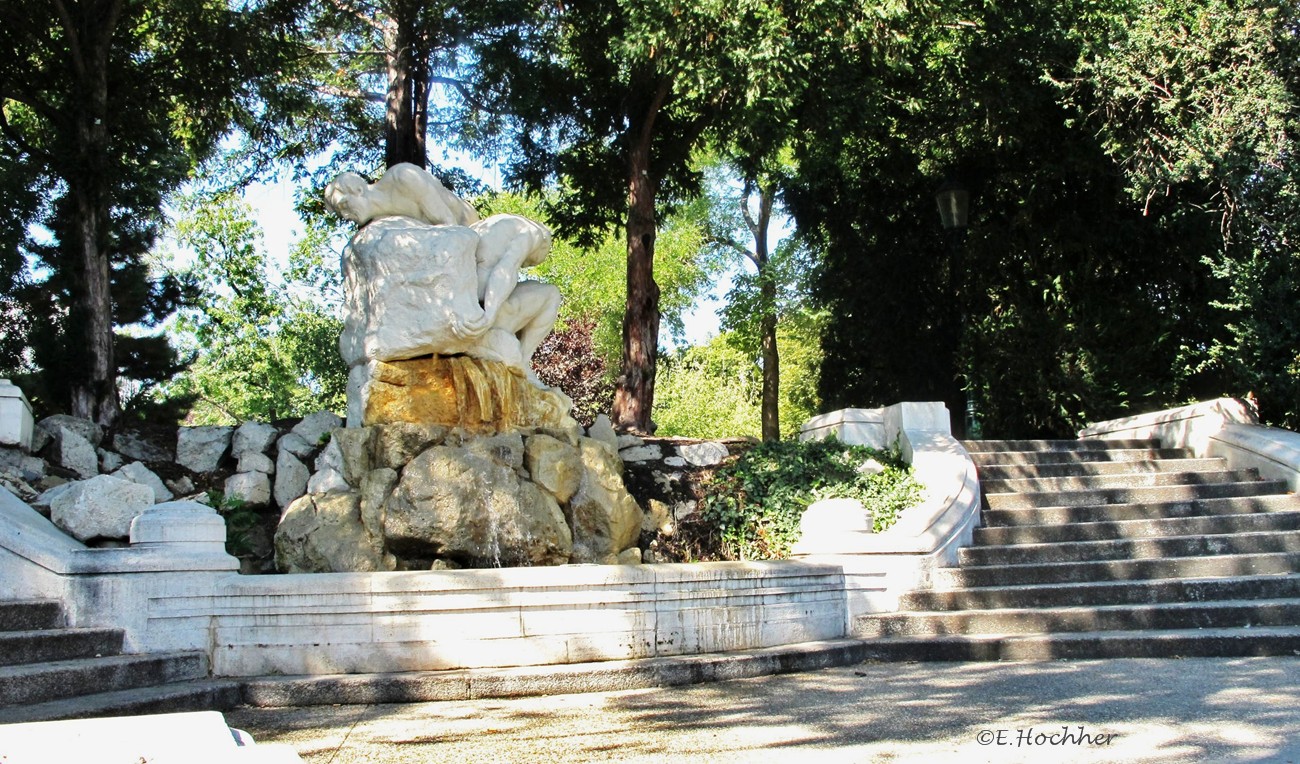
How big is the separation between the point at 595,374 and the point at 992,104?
11.3m

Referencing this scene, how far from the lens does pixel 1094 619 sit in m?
7.98

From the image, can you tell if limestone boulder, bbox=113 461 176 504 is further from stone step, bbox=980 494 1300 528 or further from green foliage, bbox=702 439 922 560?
stone step, bbox=980 494 1300 528

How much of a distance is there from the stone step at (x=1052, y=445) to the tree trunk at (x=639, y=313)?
3.77 metres

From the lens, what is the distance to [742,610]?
7.60 m

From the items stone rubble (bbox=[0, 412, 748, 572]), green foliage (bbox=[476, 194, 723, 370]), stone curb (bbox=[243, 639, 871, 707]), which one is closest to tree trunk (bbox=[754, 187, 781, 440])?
green foliage (bbox=[476, 194, 723, 370])

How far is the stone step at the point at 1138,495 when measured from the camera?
10.6 meters

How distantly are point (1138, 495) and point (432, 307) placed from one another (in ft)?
22.1

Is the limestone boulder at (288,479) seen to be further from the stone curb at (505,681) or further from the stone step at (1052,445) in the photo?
the stone step at (1052,445)

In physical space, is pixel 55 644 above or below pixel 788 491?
below

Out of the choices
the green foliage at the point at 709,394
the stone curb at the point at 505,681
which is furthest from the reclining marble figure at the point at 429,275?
the green foliage at the point at 709,394

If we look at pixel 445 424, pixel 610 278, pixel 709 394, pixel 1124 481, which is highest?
pixel 610 278

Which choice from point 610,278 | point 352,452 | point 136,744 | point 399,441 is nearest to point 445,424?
point 399,441

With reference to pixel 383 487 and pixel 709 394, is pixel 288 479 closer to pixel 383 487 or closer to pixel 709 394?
pixel 383 487

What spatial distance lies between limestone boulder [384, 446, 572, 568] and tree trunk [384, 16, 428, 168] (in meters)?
5.09
